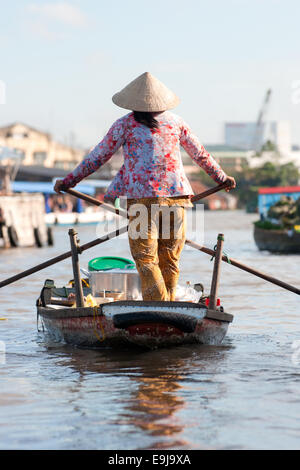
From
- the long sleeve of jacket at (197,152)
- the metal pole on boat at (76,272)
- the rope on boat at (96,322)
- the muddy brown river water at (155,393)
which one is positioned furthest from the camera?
the metal pole on boat at (76,272)

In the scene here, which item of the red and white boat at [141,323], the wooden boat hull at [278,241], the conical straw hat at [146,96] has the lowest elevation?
the wooden boat hull at [278,241]

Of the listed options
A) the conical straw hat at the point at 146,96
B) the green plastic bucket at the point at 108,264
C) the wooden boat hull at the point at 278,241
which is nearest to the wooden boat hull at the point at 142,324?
the conical straw hat at the point at 146,96

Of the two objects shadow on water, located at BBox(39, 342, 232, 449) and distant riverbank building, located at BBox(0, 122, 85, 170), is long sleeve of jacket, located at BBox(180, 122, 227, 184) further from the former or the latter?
distant riverbank building, located at BBox(0, 122, 85, 170)

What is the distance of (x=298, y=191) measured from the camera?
3628 cm

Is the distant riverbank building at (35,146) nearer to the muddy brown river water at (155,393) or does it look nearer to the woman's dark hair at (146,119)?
the muddy brown river water at (155,393)

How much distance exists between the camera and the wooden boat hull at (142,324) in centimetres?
723

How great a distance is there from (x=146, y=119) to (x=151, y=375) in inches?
81.9

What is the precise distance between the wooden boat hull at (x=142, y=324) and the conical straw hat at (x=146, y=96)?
1606mm

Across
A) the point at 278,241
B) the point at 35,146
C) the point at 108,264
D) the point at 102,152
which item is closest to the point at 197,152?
the point at 102,152

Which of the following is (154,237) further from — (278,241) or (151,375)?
(278,241)

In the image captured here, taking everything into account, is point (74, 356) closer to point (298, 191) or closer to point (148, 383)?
point (148, 383)

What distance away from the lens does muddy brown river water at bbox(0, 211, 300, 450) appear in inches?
202

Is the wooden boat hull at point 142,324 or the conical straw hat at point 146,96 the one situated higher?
the conical straw hat at point 146,96

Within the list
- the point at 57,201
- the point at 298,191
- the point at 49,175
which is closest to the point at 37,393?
the point at 298,191
